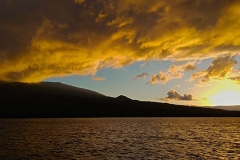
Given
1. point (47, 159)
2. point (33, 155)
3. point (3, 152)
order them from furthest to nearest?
1. point (3, 152)
2. point (33, 155)
3. point (47, 159)

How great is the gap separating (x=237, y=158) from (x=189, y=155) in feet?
27.9

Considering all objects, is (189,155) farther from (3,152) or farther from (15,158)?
(3,152)

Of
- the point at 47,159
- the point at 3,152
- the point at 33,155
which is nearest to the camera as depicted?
the point at 47,159

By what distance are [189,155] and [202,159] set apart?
402 cm

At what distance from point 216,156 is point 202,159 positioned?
16.6ft

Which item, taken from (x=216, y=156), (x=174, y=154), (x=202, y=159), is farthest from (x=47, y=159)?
(x=216, y=156)

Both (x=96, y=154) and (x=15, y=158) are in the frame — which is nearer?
(x=15, y=158)

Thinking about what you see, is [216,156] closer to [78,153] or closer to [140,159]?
[140,159]

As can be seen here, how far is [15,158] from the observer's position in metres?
45.1

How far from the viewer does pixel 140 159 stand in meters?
44.4

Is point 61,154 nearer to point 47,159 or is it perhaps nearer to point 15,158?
point 47,159

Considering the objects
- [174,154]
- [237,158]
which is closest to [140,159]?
[174,154]

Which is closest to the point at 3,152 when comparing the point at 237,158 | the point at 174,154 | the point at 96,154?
the point at 96,154

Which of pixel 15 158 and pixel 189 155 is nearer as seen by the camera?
pixel 15 158
